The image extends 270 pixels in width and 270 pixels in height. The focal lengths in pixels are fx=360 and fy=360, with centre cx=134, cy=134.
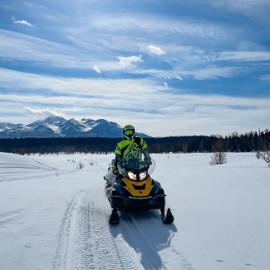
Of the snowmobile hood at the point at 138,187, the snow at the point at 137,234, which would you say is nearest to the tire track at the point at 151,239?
the snow at the point at 137,234

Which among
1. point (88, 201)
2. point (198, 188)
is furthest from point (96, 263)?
point (198, 188)

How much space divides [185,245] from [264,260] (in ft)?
4.23

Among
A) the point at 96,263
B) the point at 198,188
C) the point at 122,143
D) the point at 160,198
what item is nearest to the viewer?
the point at 96,263

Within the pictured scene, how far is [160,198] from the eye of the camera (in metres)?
7.85

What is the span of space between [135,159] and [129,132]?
2.52 ft

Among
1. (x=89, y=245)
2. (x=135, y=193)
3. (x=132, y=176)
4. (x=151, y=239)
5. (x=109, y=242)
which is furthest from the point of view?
(x=132, y=176)

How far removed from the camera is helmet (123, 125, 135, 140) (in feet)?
29.6

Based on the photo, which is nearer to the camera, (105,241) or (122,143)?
(105,241)

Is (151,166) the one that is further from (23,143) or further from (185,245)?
(23,143)

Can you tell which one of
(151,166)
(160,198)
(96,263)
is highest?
(151,166)

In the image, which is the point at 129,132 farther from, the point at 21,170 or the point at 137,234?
the point at 21,170

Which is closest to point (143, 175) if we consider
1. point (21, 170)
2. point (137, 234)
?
point (137, 234)

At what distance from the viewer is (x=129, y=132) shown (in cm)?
903

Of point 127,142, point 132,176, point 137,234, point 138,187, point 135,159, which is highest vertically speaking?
point 127,142
